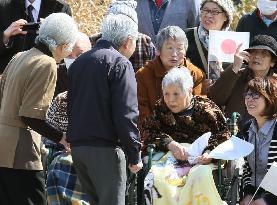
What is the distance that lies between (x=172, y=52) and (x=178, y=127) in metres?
0.80

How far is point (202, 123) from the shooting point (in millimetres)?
6438

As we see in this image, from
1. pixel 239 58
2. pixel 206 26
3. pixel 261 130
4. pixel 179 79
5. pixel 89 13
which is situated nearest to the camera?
pixel 261 130

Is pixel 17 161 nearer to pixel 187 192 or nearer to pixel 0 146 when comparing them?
pixel 0 146

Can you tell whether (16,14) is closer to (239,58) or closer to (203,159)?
(239,58)

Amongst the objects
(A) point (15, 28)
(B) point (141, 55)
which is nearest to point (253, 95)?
(B) point (141, 55)

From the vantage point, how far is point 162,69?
6.99 meters

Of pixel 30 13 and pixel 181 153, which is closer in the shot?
pixel 181 153

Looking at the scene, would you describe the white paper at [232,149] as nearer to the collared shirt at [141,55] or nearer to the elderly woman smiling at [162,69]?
the elderly woman smiling at [162,69]

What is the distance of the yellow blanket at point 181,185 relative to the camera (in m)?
5.88

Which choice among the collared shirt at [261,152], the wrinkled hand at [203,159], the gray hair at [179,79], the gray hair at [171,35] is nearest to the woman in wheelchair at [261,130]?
the collared shirt at [261,152]

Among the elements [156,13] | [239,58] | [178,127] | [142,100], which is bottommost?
[178,127]

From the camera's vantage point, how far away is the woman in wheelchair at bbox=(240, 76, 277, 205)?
246 inches

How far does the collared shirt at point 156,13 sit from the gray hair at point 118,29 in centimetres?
218

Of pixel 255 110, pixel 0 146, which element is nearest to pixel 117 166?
pixel 0 146
